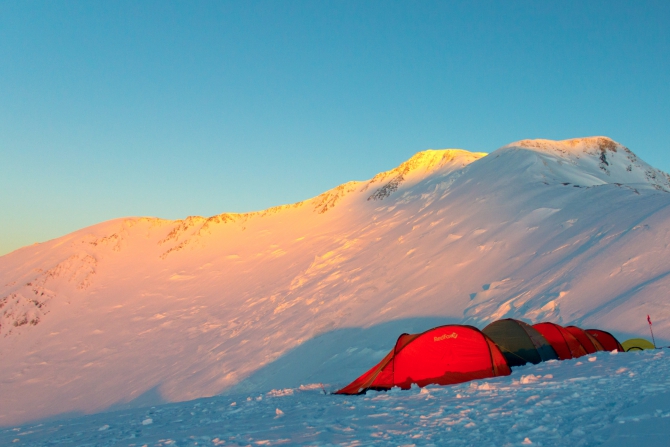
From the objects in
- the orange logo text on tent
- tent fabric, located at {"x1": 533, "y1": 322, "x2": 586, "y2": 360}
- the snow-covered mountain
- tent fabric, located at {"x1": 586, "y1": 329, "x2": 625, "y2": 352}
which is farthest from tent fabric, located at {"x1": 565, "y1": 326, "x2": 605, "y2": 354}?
the orange logo text on tent

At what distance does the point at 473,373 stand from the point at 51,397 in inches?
1152

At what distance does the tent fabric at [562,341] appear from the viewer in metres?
12.0

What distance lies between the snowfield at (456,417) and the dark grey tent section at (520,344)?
66 centimetres

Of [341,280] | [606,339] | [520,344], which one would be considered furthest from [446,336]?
[341,280]

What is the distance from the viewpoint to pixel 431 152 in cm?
5653

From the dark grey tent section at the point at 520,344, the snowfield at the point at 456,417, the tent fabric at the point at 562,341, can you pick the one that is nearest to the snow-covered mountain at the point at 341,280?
the tent fabric at the point at 562,341

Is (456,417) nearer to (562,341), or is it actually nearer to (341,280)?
(562,341)

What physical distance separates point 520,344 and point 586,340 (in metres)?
2.33

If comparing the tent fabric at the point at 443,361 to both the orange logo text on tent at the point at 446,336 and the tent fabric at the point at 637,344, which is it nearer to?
the orange logo text on tent at the point at 446,336

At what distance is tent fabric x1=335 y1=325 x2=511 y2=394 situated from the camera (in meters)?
9.98

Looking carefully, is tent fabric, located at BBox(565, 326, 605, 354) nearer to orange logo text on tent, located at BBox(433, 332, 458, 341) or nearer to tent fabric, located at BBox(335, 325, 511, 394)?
tent fabric, located at BBox(335, 325, 511, 394)

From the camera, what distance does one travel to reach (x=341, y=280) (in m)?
30.0

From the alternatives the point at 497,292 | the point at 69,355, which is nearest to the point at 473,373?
the point at 497,292

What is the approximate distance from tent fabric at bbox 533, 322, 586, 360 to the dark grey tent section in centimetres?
32
